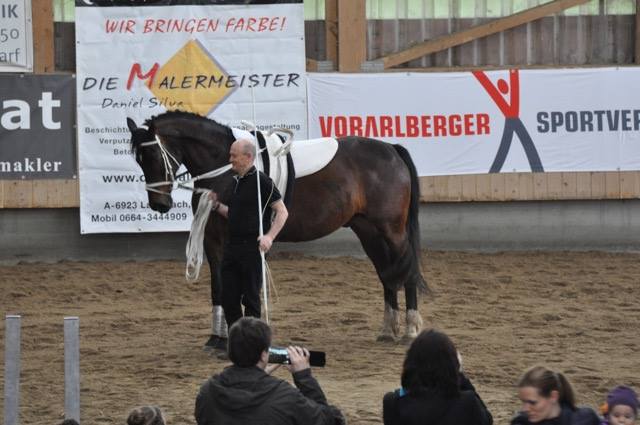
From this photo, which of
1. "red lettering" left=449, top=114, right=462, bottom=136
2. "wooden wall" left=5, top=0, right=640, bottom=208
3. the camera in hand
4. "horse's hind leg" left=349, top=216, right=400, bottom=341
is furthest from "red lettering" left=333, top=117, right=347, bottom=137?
the camera in hand

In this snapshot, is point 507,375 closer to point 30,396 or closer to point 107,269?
point 30,396

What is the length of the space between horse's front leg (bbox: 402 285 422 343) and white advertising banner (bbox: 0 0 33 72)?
7.23 meters

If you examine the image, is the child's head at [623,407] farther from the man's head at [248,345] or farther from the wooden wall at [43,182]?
the wooden wall at [43,182]

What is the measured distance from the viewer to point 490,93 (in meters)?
17.5

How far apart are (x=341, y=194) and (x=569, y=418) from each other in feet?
22.3

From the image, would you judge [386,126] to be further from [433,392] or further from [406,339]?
[433,392]

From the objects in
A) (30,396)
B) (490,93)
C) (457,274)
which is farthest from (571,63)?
(30,396)

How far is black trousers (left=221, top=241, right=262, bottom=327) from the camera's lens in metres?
10.0

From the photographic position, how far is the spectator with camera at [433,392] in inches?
206

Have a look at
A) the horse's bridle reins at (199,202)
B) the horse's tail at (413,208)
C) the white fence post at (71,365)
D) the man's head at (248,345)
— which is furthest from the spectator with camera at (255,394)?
the horse's tail at (413,208)

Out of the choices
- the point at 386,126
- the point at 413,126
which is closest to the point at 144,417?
the point at 386,126

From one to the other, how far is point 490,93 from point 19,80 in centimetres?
631

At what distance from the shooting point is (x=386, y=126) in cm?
1741

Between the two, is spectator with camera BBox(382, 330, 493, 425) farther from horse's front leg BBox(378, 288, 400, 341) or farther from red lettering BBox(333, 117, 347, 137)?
red lettering BBox(333, 117, 347, 137)
